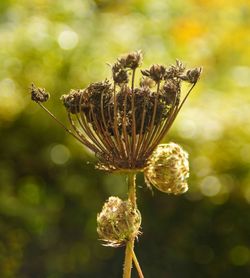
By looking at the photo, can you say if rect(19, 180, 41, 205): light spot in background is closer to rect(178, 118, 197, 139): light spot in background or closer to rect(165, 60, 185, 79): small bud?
rect(178, 118, 197, 139): light spot in background

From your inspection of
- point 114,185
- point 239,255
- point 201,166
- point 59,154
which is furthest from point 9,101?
point 239,255

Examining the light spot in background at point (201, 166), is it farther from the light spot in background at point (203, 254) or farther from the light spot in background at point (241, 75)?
the light spot in background at point (241, 75)

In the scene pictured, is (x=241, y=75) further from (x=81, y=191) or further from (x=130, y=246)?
(x=130, y=246)

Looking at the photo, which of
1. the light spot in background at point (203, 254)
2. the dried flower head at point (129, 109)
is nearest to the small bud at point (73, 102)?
the dried flower head at point (129, 109)

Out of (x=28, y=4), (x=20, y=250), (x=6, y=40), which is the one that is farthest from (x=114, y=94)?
(x=28, y=4)

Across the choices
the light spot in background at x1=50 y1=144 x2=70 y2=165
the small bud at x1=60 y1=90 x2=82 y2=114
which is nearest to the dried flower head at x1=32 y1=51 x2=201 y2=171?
the small bud at x1=60 y1=90 x2=82 y2=114
